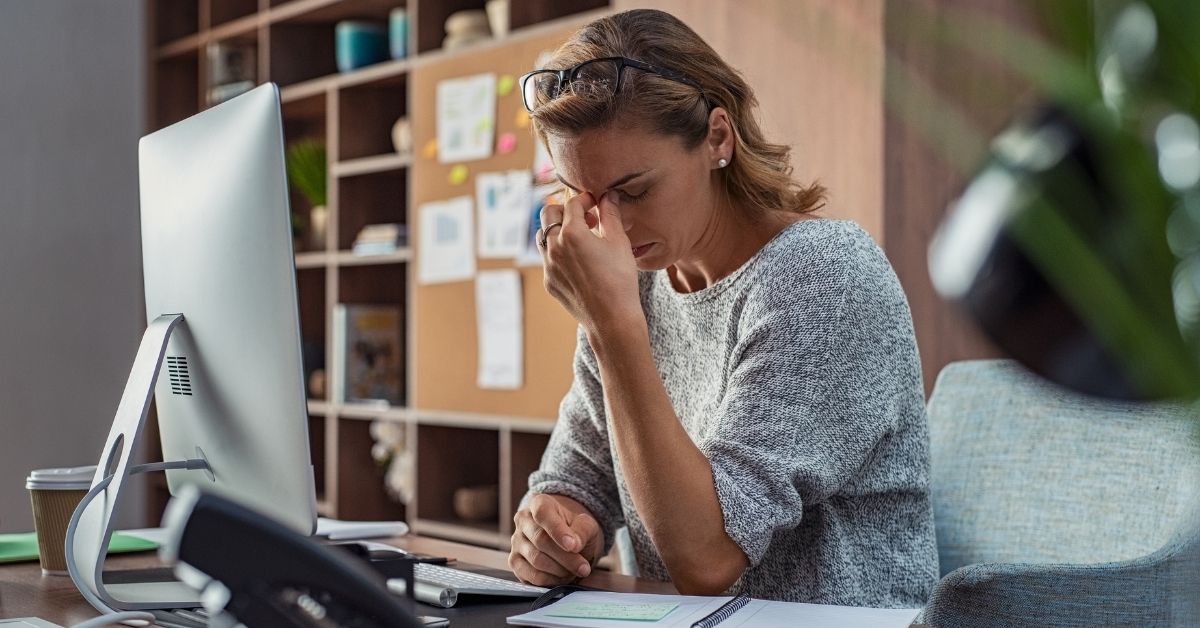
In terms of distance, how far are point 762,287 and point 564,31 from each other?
69.2 inches

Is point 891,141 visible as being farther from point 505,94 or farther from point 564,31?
point 505,94

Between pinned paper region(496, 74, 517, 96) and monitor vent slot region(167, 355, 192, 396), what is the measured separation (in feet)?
6.83

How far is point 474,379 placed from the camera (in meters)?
3.22

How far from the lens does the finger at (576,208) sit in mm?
1301

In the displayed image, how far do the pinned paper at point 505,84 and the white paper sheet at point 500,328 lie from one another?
479 millimetres

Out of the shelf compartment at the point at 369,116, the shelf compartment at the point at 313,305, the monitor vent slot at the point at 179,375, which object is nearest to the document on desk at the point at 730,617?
the monitor vent slot at the point at 179,375

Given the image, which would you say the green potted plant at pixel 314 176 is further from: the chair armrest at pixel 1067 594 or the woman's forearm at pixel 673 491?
the chair armrest at pixel 1067 594

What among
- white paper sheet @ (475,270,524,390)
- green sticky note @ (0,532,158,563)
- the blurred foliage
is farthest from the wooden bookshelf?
the blurred foliage

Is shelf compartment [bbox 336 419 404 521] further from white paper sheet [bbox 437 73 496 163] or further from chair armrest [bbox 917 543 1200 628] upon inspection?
chair armrest [bbox 917 543 1200 628]

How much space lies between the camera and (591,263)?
4.14ft

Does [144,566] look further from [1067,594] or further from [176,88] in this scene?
[176,88]

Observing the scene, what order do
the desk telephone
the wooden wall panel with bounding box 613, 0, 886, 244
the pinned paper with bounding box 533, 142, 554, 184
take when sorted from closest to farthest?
1. the desk telephone
2. the wooden wall panel with bounding box 613, 0, 886, 244
3. the pinned paper with bounding box 533, 142, 554, 184

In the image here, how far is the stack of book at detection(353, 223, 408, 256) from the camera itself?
3.54 meters

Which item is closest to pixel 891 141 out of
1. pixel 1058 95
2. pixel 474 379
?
pixel 474 379
